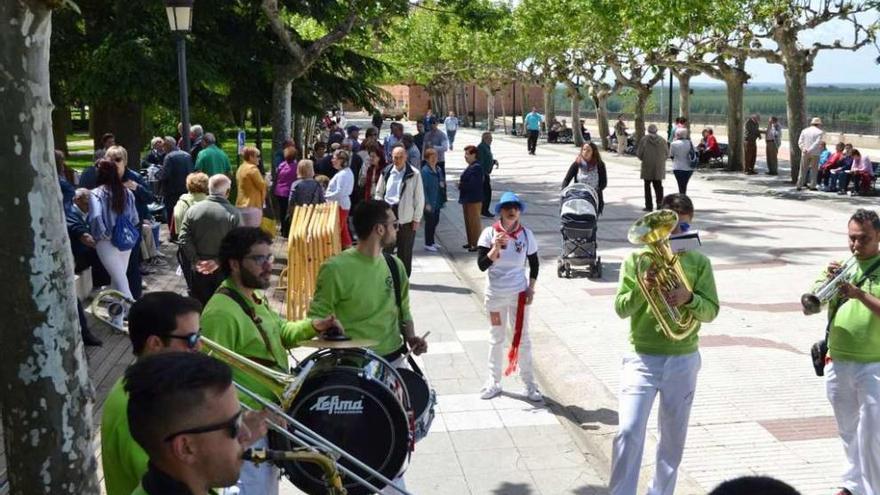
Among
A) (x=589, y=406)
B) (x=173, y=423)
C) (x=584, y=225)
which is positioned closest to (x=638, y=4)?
(x=584, y=225)

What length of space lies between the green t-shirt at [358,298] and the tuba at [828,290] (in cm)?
254

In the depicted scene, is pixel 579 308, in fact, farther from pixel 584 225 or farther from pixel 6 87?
pixel 6 87

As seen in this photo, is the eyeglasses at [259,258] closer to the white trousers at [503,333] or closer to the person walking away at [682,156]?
the white trousers at [503,333]

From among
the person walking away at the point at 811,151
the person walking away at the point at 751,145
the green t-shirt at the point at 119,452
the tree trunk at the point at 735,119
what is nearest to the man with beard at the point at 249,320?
the green t-shirt at the point at 119,452

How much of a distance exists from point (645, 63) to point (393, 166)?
22.7 metres

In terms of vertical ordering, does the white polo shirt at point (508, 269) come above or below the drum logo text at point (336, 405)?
above

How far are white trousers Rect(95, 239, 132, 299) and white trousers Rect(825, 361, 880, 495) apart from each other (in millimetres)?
7269

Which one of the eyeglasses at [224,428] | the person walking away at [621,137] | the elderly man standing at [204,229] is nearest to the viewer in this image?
the eyeglasses at [224,428]

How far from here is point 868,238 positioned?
20.0ft

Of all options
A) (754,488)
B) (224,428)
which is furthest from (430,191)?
(754,488)

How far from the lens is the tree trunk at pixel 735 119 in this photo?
30.0 metres

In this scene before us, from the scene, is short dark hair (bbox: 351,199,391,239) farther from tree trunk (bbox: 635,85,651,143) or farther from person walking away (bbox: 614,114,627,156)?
person walking away (bbox: 614,114,627,156)

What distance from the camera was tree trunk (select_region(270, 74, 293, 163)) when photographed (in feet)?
69.2

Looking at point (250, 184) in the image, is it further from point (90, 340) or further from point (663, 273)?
point (663, 273)
